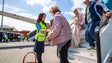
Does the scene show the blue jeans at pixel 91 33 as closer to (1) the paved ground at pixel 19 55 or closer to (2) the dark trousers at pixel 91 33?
(2) the dark trousers at pixel 91 33

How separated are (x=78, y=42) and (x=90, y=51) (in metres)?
1.89

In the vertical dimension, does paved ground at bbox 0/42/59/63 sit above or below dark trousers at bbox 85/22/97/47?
below

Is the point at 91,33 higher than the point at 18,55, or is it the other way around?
the point at 91,33

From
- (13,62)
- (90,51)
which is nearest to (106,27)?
(90,51)

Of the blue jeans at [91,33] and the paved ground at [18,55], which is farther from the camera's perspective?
the paved ground at [18,55]

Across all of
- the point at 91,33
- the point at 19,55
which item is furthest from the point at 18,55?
the point at 91,33

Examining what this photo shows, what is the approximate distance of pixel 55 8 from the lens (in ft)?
16.2

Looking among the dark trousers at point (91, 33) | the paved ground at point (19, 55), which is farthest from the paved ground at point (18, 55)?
the dark trousers at point (91, 33)

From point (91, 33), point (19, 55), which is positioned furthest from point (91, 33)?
point (19, 55)

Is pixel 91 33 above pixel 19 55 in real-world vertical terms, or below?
above

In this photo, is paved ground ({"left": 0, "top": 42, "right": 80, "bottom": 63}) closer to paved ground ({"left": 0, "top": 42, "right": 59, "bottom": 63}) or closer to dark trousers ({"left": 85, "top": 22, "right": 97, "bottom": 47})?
paved ground ({"left": 0, "top": 42, "right": 59, "bottom": 63})

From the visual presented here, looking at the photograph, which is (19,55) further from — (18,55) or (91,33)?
(91,33)

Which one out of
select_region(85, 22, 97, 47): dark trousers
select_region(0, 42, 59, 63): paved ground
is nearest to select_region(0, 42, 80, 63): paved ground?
select_region(0, 42, 59, 63): paved ground

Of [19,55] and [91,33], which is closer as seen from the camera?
[91,33]
